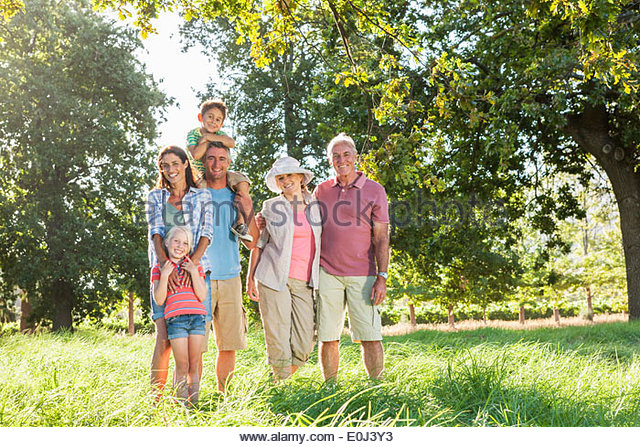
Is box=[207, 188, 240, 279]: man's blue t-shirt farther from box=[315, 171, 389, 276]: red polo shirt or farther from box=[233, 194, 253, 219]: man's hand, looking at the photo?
box=[315, 171, 389, 276]: red polo shirt

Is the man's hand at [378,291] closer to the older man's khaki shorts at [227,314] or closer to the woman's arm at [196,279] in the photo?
the older man's khaki shorts at [227,314]

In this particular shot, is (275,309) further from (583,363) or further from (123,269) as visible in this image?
(123,269)

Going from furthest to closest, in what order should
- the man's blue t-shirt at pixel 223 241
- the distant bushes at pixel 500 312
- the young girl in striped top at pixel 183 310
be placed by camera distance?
the distant bushes at pixel 500 312 < the man's blue t-shirt at pixel 223 241 < the young girl in striped top at pixel 183 310

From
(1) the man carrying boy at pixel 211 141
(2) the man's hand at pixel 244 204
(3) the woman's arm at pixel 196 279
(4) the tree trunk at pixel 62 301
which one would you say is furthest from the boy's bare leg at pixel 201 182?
(4) the tree trunk at pixel 62 301

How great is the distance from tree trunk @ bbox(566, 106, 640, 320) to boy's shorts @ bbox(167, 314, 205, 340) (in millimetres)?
10772

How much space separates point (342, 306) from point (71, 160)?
48.4 ft

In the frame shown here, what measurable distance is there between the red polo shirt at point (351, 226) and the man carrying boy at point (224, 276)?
61 centimetres

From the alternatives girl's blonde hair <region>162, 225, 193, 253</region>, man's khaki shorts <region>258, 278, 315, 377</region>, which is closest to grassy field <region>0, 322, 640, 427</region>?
man's khaki shorts <region>258, 278, 315, 377</region>

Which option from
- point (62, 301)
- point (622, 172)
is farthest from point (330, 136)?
point (62, 301)

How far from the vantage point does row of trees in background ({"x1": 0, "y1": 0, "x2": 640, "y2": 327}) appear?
1054 centimetres

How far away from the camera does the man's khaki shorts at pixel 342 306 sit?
4.24m

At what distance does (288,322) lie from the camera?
409cm

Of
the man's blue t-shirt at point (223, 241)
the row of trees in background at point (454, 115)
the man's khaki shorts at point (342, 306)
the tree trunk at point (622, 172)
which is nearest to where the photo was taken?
the man's blue t-shirt at point (223, 241)

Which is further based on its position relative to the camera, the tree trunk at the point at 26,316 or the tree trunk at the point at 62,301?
the tree trunk at the point at 26,316
